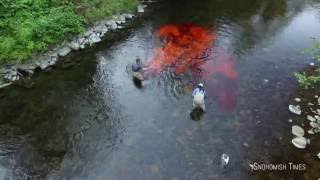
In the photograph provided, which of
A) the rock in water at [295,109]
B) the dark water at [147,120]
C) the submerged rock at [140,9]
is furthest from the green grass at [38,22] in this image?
the rock in water at [295,109]

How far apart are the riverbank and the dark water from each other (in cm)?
81

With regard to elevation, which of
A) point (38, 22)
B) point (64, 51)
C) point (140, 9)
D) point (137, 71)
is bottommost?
point (64, 51)

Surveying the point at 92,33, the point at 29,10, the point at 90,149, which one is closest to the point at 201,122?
the point at 90,149

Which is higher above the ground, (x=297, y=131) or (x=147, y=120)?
(x=297, y=131)

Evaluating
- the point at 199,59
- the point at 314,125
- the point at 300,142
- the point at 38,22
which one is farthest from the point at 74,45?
the point at 314,125

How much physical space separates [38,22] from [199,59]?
11.0 metres

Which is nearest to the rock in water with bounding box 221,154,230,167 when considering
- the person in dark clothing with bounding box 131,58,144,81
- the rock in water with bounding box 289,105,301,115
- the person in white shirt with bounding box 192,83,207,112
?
the person in white shirt with bounding box 192,83,207,112

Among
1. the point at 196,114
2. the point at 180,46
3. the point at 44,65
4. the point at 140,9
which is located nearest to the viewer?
the point at 196,114

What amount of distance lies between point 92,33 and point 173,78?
7985 millimetres

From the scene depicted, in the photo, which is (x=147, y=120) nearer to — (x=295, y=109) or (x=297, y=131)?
(x=297, y=131)

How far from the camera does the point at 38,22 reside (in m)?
26.3

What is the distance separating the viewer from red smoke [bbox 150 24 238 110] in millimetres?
23203

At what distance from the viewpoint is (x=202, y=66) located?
2527 cm

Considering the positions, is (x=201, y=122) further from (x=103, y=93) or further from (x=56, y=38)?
(x=56, y=38)
